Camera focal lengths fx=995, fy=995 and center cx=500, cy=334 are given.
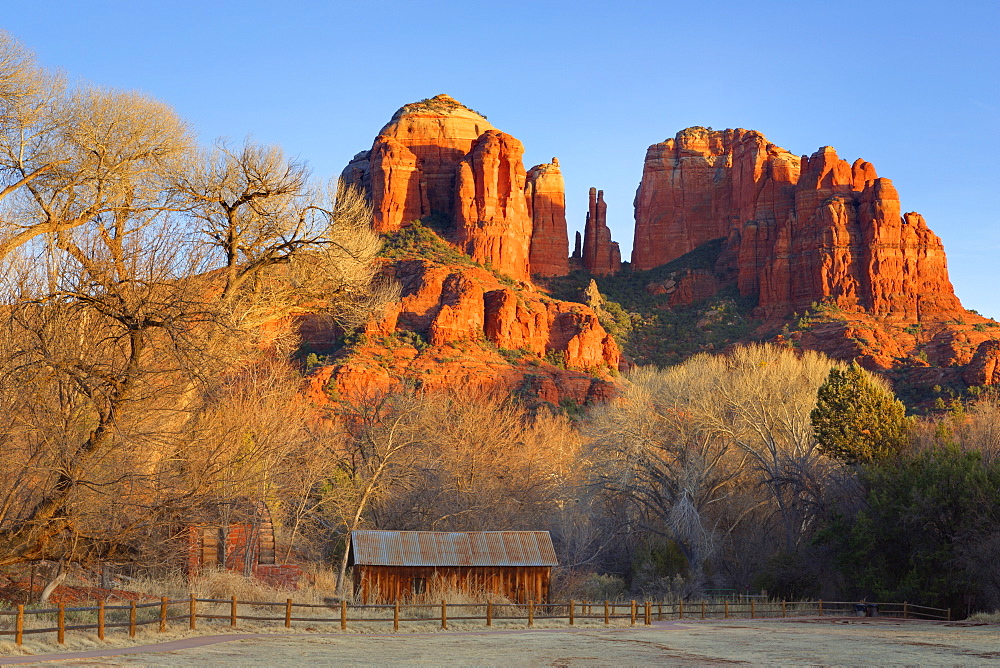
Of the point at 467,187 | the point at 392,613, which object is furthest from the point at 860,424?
the point at 467,187

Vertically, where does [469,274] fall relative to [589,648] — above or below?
above

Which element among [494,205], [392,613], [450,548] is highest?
[494,205]

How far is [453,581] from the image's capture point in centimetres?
3247

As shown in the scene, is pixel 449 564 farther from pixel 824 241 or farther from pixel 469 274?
pixel 824 241

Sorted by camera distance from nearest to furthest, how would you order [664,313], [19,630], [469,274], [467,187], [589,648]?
[19,630], [589,648], [469,274], [467,187], [664,313]

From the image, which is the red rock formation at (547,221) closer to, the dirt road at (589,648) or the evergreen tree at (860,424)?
the evergreen tree at (860,424)

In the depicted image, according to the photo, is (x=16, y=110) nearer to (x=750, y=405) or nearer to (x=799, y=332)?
(x=750, y=405)

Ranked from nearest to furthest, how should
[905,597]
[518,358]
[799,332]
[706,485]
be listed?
[905,597]
[706,485]
[518,358]
[799,332]

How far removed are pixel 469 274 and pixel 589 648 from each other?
8506 cm

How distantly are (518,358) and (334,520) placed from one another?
186ft

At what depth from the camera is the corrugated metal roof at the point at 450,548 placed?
32.2 metres

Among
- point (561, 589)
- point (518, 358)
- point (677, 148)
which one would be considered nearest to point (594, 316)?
point (518, 358)

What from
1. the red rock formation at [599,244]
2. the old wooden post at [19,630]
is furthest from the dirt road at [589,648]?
the red rock formation at [599,244]

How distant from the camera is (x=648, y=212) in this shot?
152m
